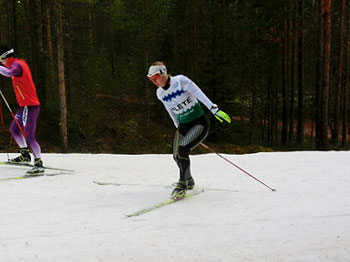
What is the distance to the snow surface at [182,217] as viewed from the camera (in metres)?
3.55

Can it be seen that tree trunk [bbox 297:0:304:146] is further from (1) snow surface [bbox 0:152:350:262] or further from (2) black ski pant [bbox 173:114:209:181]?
(2) black ski pant [bbox 173:114:209:181]

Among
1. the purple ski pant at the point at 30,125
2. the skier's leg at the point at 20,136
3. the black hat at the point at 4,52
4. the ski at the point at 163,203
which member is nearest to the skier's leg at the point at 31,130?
the purple ski pant at the point at 30,125

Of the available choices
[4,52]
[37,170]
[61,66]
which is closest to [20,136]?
[37,170]

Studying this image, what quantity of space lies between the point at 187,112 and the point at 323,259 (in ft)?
9.83

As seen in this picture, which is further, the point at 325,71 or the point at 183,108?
the point at 325,71

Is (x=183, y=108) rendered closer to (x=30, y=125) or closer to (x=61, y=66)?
(x=30, y=125)

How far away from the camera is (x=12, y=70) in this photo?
7.29m

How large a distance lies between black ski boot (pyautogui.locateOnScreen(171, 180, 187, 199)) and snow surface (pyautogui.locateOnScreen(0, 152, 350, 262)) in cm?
17

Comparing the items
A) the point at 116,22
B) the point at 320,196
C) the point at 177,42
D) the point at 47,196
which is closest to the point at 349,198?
the point at 320,196

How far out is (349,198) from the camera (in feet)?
17.7

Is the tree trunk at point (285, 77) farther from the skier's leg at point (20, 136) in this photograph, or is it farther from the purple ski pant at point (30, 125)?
the purple ski pant at point (30, 125)

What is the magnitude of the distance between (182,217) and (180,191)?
984 mm

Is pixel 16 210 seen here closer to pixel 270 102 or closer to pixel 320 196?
pixel 320 196

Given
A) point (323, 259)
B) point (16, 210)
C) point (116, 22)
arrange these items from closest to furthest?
1. point (323, 259)
2. point (16, 210)
3. point (116, 22)
